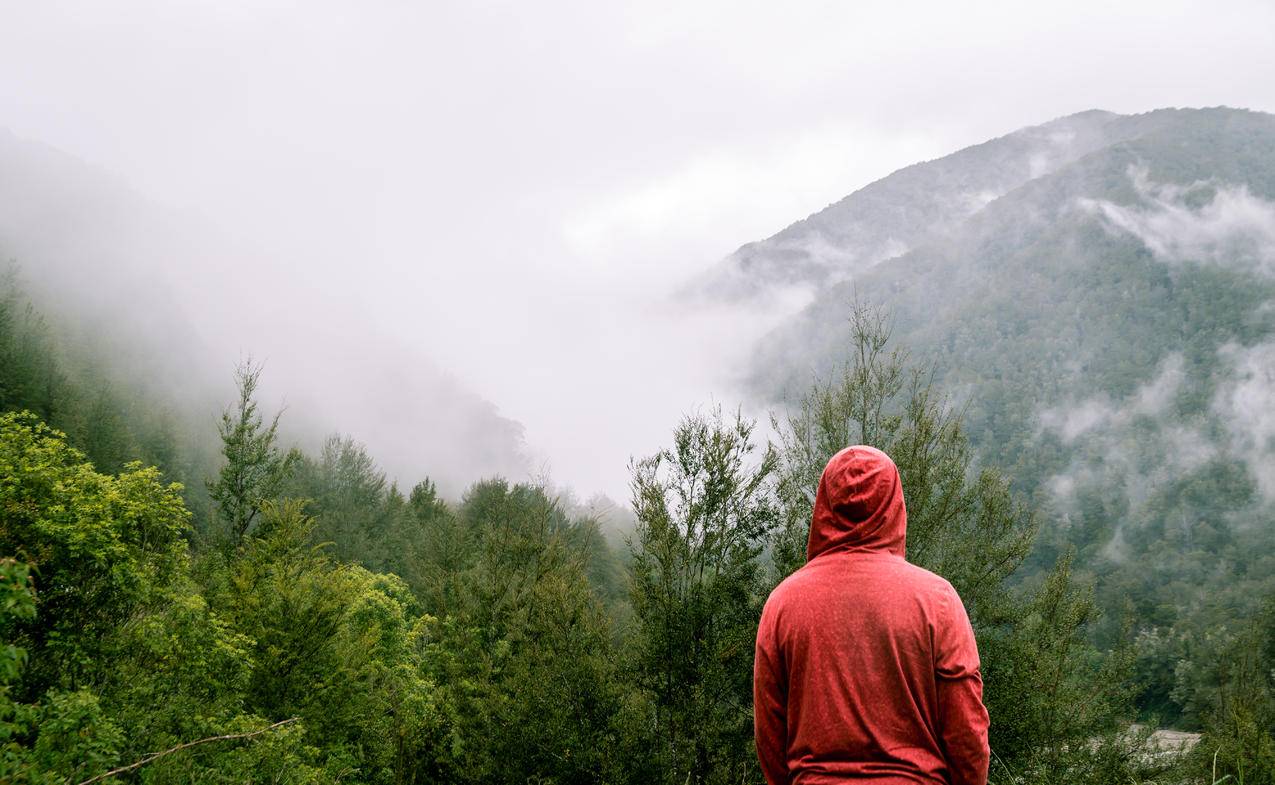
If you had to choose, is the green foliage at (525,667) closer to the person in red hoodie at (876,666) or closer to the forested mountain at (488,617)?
the forested mountain at (488,617)

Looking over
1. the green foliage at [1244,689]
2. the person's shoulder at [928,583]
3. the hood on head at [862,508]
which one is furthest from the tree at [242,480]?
the green foliage at [1244,689]

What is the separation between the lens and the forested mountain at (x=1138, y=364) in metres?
92.2

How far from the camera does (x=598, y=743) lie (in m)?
15.4

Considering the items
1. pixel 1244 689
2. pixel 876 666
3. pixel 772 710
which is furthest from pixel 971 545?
pixel 876 666

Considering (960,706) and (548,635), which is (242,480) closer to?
(548,635)

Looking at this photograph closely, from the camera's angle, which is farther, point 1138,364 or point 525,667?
point 1138,364

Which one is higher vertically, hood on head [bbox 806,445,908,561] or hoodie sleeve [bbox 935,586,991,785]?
hood on head [bbox 806,445,908,561]

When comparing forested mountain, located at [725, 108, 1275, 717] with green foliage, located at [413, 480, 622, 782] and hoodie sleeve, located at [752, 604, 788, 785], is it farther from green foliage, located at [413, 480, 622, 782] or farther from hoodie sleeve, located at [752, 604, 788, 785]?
hoodie sleeve, located at [752, 604, 788, 785]

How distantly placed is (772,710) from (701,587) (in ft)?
45.6

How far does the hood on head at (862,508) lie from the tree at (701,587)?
43.8ft

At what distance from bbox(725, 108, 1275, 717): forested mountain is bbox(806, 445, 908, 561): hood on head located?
231ft

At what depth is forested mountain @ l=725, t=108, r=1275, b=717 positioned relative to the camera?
92.2 metres

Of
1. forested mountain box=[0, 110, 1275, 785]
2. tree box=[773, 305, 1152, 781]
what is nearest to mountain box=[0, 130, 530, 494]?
forested mountain box=[0, 110, 1275, 785]

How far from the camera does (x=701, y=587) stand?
16156 mm
